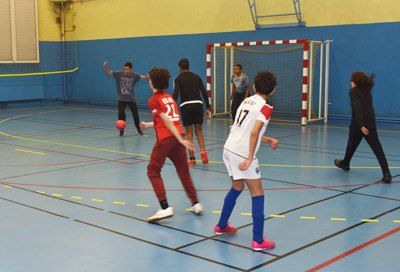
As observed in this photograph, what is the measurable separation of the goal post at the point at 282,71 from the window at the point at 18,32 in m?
8.46

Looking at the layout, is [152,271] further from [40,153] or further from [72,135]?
[72,135]

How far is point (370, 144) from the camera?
7973 millimetres

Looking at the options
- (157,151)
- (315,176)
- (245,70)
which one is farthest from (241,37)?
(157,151)

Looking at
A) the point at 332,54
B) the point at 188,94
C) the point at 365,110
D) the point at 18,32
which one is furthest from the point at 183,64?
the point at 18,32

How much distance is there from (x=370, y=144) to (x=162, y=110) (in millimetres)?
3753

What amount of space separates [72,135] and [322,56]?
300 inches

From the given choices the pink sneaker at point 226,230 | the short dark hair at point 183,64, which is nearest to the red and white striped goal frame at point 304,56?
the short dark hair at point 183,64

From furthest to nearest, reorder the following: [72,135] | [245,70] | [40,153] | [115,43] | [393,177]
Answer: [115,43] < [245,70] < [72,135] < [40,153] < [393,177]

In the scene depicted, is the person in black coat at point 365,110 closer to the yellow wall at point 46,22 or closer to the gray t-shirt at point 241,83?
the gray t-shirt at point 241,83

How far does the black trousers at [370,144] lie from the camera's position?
778 centimetres

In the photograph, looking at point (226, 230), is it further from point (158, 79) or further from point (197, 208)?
point (158, 79)

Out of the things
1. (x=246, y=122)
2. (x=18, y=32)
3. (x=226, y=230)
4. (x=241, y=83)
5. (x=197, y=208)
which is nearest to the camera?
(x=246, y=122)

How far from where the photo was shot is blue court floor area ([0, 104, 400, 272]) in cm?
466

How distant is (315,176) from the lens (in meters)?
8.17
